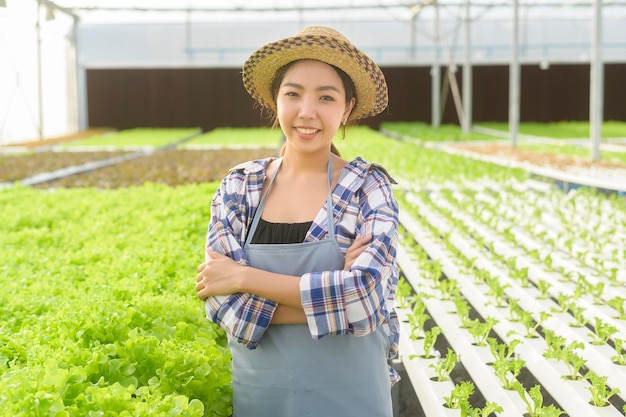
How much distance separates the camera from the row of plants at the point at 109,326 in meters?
1.99

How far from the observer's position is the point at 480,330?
4.05m

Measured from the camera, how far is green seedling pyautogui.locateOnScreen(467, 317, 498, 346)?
405 centimetres

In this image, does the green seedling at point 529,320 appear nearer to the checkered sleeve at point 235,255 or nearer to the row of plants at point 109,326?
the row of plants at point 109,326

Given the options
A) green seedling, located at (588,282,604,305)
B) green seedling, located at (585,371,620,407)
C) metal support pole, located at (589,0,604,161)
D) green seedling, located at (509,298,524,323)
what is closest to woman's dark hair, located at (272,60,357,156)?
green seedling, located at (585,371,620,407)

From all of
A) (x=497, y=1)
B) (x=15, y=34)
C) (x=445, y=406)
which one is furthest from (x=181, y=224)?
(x=497, y=1)

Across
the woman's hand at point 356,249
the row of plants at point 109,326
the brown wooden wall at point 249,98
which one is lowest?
the row of plants at point 109,326

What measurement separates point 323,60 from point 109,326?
117cm

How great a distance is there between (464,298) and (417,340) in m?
1.30

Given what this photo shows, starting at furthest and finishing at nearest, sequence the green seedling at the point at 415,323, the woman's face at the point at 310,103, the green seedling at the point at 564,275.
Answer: the green seedling at the point at 564,275, the green seedling at the point at 415,323, the woman's face at the point at 310,103

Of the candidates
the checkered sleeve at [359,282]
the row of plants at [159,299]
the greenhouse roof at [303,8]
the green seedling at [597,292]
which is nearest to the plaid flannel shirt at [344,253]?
the checkered sleeve at [359,282]

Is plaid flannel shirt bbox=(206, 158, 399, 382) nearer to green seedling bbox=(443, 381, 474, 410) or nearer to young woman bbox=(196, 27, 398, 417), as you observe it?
young woman bbox=(196, 27, 398, 417)

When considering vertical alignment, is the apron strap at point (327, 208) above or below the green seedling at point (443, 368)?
above

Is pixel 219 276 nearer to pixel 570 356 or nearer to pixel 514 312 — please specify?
pixel 570 356

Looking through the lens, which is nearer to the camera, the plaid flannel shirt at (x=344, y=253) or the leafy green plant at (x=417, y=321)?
the plaid flannel shirt at (x=344, y=253)
